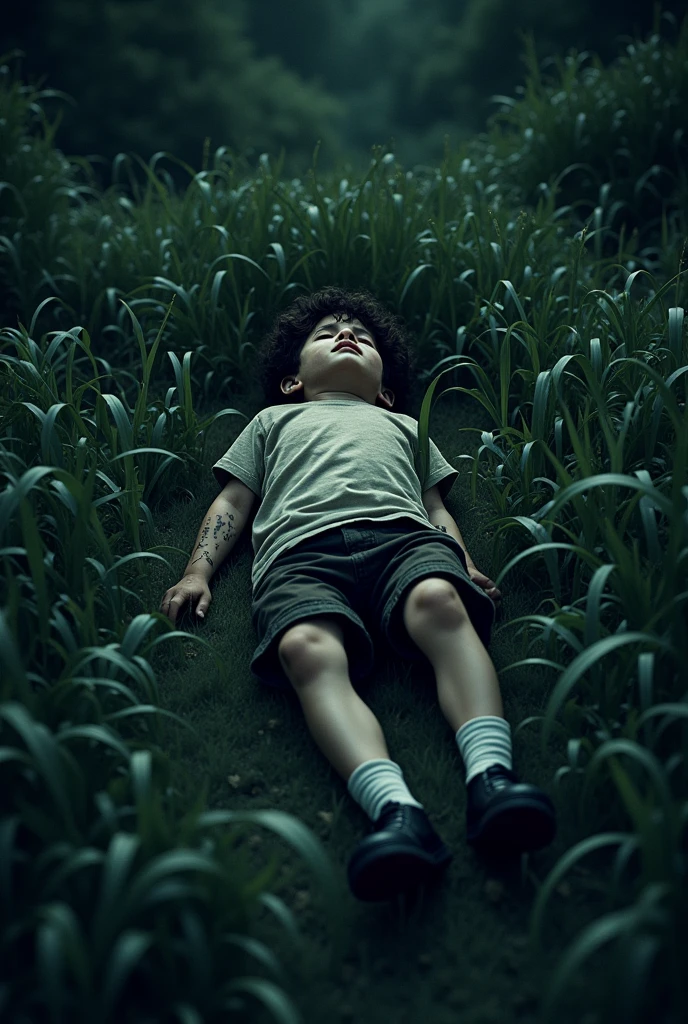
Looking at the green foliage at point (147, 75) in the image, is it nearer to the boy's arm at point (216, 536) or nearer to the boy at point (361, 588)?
the boy at point (361, 588)

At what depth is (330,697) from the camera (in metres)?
1.55

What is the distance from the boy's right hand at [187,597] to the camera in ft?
6.29

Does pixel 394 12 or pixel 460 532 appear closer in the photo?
pixel 460 532

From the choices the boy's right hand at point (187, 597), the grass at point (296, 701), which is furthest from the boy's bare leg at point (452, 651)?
the boy's right hand at point (187, 597)

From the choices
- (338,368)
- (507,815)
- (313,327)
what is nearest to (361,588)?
(507,815)

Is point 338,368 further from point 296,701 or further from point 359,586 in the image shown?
point 296,701

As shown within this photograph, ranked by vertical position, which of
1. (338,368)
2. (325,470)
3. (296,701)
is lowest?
(296,701)

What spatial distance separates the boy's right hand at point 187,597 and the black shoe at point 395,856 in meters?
0.75

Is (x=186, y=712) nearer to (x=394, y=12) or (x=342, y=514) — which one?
(x=342, y=514)

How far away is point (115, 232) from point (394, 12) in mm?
10570

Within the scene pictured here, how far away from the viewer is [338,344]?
2303 millimetres

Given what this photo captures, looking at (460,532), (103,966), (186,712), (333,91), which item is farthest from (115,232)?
(333,91)

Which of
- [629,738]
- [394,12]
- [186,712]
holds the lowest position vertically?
[186,712]

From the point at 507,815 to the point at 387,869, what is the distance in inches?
8.7
